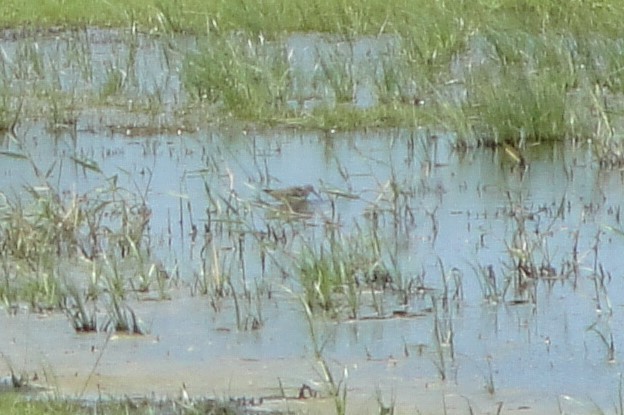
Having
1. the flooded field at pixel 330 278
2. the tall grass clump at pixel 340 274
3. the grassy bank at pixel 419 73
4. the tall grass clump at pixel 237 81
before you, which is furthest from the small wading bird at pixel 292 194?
the tall grass clump at pixel 237 81

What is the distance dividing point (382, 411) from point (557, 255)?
8.84 feet

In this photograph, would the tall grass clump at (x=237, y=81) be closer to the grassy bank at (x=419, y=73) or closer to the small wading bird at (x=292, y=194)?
the grassy bank at (x=419, y=73)

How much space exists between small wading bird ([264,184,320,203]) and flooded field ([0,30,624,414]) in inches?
0.8

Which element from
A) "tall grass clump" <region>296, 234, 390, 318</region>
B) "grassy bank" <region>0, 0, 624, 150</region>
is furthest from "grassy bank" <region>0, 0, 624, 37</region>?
"tall grass clump" <region>296, 234, 390, 318</region>

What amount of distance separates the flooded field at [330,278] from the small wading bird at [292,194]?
0.02 metres

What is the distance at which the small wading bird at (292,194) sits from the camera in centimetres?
954

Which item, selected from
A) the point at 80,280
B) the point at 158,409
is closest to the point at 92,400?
the point at 158,409

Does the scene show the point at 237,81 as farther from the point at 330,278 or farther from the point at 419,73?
the point at 330,278

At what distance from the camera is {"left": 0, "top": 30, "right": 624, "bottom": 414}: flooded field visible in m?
6.59

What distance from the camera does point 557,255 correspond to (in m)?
8.30

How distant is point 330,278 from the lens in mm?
7535

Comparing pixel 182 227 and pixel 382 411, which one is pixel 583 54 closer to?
pixel 182 227

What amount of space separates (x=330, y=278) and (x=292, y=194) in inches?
83.2

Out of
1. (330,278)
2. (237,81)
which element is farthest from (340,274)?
(237,81)
